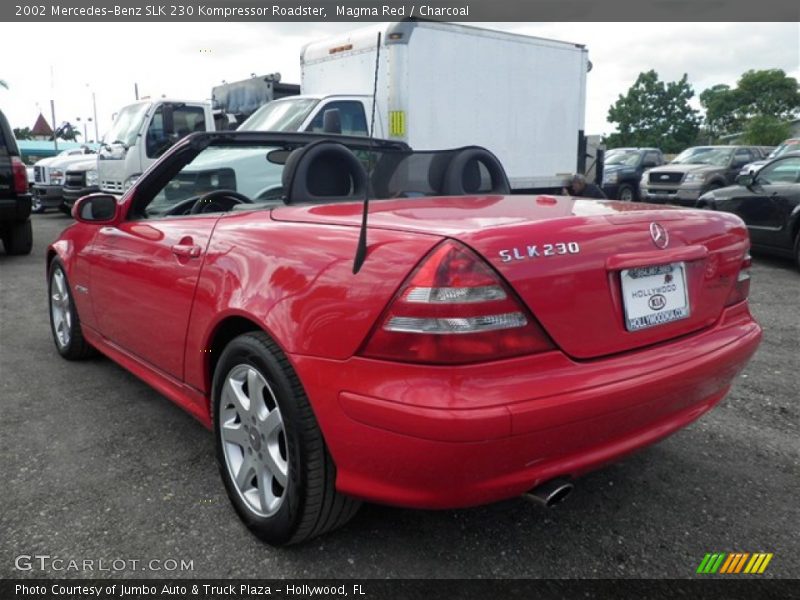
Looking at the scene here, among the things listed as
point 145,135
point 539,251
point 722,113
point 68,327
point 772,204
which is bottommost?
point 68,327

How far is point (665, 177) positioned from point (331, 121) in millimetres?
10961

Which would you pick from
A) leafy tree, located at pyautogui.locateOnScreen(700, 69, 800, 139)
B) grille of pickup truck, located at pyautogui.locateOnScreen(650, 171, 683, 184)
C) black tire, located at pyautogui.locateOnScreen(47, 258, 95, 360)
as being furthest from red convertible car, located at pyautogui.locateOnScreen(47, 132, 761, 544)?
leafy tree, located at pyautogui.locateOnScreen(700, 69, 800, 139)

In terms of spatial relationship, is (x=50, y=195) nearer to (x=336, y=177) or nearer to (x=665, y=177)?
(x=336, y=177)

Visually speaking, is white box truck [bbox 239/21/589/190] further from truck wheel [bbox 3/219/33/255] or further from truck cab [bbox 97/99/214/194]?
truck wheel [bbox 3/219/33/255]

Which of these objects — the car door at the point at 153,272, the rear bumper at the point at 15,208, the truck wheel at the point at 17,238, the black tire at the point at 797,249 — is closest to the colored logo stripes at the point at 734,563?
the car door at the point at 153,272

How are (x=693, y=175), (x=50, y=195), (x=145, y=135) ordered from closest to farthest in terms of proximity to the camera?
(x=145, y=135), (x=50, y=195), (x=693, y=175)

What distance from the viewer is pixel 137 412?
356cm

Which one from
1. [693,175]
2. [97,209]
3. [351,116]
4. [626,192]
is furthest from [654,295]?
[626,192]

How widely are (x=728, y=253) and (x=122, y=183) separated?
10766 millimetres

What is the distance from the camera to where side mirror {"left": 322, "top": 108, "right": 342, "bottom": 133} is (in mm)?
8570

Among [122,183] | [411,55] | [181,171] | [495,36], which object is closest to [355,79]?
[411,55]

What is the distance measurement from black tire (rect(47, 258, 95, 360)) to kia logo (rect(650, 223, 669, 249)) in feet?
11.3

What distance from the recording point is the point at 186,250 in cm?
276

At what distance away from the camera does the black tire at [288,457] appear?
6.74 feet
